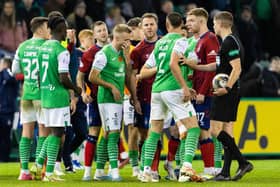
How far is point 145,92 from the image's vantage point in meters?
17.9

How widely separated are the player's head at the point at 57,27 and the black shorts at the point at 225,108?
2.56 meters

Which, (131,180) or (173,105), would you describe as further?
(131,180)

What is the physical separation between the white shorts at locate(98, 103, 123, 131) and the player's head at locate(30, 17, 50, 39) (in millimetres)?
1485

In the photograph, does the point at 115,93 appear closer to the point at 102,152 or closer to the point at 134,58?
the point at 102,152

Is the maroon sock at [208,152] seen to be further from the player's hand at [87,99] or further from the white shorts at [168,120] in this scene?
the player's hand at [87,99]

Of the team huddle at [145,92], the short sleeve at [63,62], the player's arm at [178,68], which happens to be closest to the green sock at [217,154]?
the team huddle at [145,92]

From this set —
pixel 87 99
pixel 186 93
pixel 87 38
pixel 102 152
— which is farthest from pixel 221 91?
pixel 87 38

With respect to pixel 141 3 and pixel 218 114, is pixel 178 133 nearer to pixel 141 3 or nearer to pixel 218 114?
pixel 218 114

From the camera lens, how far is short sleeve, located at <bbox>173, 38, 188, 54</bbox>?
16.2 m

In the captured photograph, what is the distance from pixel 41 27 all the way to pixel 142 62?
69.9 inches

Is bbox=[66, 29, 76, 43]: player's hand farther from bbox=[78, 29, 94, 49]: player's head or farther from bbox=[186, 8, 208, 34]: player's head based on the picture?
bbox=[186, 8, 208, 34]: player's head

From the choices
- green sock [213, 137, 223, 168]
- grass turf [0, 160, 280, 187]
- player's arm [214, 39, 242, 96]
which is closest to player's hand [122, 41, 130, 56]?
player's arm [214, 39, 242, 96]

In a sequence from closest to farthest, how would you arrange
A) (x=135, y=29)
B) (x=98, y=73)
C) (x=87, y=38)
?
(x=98, y=73), (x=135, y=29), (x=87, y=38)

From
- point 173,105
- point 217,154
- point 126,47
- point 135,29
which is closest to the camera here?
point 173,105
